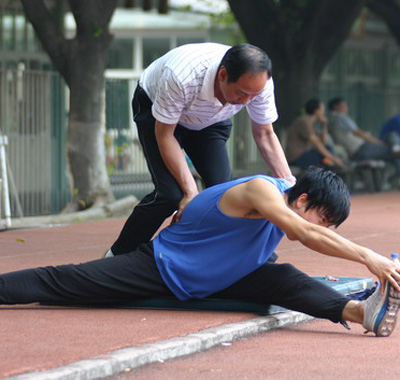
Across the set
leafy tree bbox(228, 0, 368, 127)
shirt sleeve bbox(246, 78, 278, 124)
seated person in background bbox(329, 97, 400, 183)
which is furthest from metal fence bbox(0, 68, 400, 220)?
shirt sleeve bbox(246, 78, 278, 124)

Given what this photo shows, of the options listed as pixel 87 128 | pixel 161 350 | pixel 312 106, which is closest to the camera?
pixel 161 350

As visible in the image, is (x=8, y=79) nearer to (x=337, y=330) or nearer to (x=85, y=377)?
(x=337, y=330)

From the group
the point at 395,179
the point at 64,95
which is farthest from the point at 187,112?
the point at 395,179

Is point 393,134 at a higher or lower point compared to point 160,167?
lower

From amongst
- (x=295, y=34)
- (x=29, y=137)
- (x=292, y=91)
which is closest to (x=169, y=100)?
(x=29, y=137)

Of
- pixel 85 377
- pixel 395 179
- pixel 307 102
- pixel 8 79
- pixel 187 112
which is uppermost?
pixel 187 112

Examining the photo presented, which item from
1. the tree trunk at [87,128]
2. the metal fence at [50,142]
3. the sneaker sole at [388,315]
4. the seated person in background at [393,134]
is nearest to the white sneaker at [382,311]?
the sneaker sole at [388,315]

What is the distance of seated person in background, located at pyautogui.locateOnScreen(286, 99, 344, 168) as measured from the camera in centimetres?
1942

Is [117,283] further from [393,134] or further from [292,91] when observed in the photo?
[393,134]

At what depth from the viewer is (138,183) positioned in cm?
1856

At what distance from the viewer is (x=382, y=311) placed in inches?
241

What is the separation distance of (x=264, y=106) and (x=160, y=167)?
0.78 metres

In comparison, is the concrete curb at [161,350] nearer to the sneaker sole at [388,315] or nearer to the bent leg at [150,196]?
the sneaker sole at [388,315]

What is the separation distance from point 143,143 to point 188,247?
1134 mm
